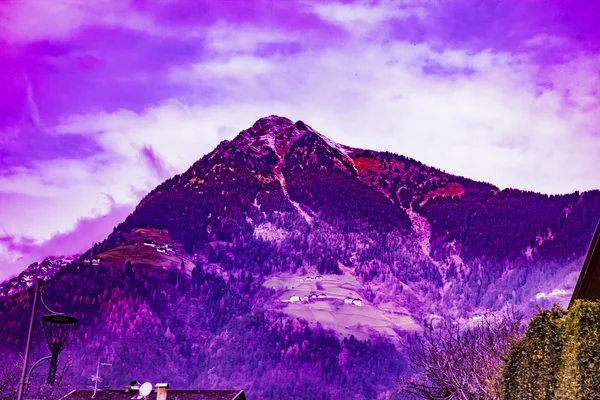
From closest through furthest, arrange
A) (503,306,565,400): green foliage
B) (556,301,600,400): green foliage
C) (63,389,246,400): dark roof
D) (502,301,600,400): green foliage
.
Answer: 1. (556,301,600,400): green foliage
2. (502,301,600,400): green foliage
3. (503,306,565,400): green foliage
4. (63,389,246,400): dark roof

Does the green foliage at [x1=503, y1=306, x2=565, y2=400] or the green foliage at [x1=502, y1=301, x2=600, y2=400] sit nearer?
the green foliage at [x1=502, y1=301, x2=600, y2=400]

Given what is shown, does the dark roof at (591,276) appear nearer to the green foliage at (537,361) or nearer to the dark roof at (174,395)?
the green foliage at (537,361)

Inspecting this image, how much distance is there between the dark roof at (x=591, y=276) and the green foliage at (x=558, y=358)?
804 millimetres

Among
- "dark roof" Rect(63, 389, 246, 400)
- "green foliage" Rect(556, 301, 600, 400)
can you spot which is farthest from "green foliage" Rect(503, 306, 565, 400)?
"dark roof" Rect(63, 389, 246, 400)

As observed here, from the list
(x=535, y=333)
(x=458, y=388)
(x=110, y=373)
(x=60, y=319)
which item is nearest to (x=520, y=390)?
(x=535, y=333)

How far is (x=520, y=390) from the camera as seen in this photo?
24.1 m

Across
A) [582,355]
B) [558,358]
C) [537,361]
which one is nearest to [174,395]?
[537,361]

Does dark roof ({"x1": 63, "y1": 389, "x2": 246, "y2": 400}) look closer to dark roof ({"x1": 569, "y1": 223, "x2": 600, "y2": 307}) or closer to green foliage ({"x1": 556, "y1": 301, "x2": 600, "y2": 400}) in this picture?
dark roof ({"x1": 569, "y1": 223, "x2": 600, "y2": 307})

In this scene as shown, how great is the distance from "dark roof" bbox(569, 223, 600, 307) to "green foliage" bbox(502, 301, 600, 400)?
804mm

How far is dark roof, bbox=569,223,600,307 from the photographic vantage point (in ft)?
74.1

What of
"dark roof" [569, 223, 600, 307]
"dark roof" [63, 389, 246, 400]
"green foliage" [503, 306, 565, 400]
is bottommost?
"dark roof" [63, 389, 246, 400]

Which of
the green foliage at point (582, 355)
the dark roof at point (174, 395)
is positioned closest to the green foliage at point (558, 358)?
the green foliage at point (582, 355)

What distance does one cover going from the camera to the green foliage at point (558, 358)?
19953 mm

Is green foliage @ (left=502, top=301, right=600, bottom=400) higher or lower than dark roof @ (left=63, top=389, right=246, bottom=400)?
higher
